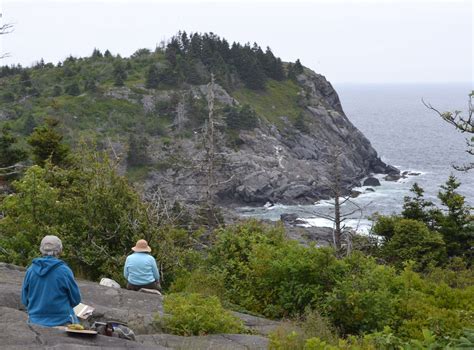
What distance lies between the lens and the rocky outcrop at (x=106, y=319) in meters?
7.20

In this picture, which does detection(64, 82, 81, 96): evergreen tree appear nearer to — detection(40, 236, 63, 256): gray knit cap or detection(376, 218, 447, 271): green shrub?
detection(376, 218, 447, 271): green shrub

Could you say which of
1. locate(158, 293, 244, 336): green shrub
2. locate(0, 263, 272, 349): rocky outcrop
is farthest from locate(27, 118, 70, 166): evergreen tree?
locate(158, 293, 244, 336): green shrub

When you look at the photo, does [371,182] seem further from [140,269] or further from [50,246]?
[50,246]

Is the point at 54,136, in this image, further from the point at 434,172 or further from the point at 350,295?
the point at 434,172

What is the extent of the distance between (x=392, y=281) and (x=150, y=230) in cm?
612

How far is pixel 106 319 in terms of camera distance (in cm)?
911

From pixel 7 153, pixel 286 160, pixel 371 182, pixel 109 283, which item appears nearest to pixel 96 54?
pixel 286 160

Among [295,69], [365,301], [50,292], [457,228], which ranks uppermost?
[295,69]

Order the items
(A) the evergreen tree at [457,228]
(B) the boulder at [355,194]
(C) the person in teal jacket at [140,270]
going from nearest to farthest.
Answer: (C) the person in teal jacket at [140,270], (A) the evergreen tree at [457,228], (B) the boulder at [355,194]

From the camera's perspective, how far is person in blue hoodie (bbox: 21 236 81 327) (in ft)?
24.2

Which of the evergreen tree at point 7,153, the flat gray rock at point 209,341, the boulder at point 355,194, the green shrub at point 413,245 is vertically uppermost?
the evergreen tree at point 7,153

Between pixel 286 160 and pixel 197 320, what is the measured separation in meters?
74.3

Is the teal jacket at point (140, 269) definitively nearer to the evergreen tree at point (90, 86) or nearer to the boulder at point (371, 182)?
the boulder at point (371, 182)

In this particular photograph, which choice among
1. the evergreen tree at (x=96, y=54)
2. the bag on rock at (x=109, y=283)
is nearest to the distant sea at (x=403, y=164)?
the bag on rock at (x=109, y=283)
